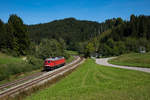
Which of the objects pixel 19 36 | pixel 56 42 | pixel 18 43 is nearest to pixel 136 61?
pixel 56 42

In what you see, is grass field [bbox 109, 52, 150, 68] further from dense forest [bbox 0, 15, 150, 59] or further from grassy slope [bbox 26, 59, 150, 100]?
dense forest [bbox 0, 15, 150, 59]

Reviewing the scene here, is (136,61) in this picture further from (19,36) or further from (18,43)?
(19,36)

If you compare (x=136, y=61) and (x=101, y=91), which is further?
(x=136, y=61)

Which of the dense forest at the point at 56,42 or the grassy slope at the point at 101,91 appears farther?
the dense forest at the point at 56,42

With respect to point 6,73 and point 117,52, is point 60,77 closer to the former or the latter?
point 6,73

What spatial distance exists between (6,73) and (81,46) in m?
90.1

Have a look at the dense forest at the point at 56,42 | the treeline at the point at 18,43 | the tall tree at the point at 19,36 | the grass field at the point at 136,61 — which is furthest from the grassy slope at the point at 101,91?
the tall tree at the point at 19,36

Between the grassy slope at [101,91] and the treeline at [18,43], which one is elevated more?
the treeline at [18,43]

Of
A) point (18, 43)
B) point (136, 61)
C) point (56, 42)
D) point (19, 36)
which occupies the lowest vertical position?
point (136, 61)

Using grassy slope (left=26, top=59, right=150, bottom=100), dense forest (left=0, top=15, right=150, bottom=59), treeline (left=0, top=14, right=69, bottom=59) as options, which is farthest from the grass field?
dense forest (left=0, top=15, right=150, bottom=59)

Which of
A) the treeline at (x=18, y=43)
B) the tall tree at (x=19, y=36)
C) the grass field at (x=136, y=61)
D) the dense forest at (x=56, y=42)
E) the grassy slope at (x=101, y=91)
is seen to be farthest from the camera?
the tall tree at (x=19, y=36)

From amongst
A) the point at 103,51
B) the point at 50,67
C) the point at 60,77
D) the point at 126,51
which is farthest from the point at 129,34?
the point at 60,77

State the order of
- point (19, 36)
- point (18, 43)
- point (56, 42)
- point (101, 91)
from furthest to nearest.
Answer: point (56, 42), point (19, 36), point (18, 43), point (101, 91)

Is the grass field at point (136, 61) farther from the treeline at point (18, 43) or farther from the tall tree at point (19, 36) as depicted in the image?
the tall tree at point (19, 36)
